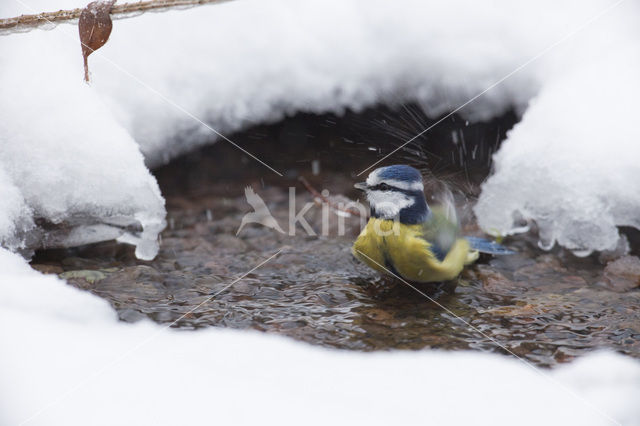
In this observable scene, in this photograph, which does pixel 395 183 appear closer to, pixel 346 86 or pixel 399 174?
pixel 399 174

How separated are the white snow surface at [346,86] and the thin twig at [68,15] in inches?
11.9

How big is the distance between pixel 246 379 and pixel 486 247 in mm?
1700

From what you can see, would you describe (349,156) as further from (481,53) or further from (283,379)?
(283,379)

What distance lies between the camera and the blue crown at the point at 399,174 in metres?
2.58

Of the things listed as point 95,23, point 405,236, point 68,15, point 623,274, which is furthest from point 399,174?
point 68,15

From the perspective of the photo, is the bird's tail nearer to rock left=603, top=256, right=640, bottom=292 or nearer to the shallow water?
the shallow water

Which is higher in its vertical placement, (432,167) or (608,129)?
(608,129)

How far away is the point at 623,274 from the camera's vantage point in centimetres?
253

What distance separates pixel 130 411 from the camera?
1378 mm

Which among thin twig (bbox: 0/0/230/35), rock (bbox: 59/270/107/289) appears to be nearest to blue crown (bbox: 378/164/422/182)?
thin twig (bbox: 0/0/230/35)

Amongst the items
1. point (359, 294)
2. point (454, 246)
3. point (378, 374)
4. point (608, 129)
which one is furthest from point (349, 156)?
point (378, 374)

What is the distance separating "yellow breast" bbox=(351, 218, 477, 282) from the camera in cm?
248

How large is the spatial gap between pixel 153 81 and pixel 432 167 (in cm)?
158

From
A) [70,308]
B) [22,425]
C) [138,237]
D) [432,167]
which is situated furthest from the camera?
[432,167]
